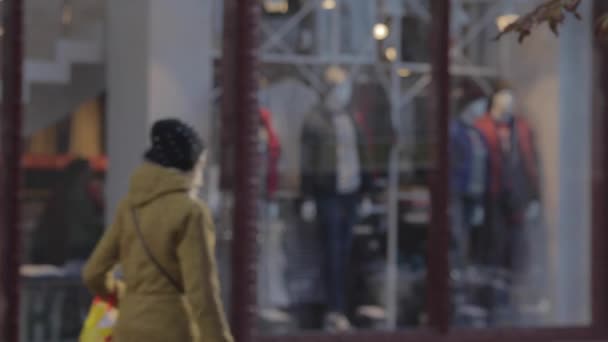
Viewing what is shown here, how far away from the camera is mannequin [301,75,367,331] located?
9891mm

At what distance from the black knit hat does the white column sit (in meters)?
4.65

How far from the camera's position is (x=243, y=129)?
8.89 m

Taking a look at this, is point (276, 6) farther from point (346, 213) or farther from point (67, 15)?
point (346, 213)

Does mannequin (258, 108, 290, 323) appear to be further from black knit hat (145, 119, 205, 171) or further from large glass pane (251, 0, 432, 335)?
black knit hat (145, 119, 205, 171)

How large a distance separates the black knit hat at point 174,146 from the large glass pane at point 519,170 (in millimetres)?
4142

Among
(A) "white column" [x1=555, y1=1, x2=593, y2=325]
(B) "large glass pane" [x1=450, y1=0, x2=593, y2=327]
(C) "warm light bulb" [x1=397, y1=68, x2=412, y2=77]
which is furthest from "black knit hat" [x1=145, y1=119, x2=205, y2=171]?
(A) "white column" [x1=555, y1=1, x2=593, y2=325]

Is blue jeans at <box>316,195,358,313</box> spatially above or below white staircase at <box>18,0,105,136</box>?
below

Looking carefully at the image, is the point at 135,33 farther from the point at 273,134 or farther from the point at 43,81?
the point at 273,134

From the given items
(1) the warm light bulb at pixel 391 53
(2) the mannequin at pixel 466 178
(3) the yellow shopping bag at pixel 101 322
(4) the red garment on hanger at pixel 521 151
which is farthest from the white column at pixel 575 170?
(3) the yellow shopping bag at pixel 101 322

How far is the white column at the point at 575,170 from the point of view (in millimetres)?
10117

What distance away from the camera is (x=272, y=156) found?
31.7ft

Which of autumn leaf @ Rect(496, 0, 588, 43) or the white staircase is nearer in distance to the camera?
autumn leaf @ Rect(496, 0, 588, 43)

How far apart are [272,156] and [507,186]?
1922mm

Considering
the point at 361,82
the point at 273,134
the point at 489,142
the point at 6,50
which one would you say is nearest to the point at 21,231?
the point at 6,50
